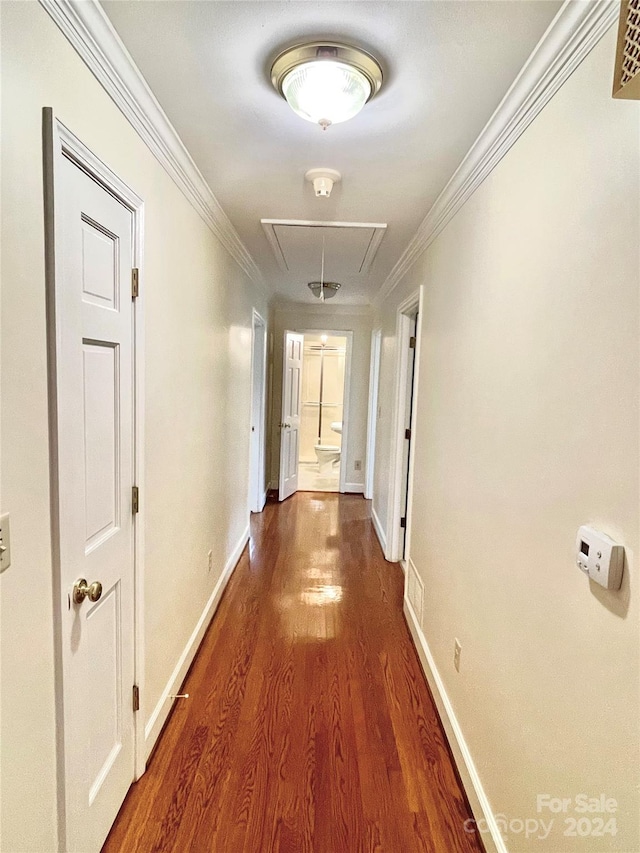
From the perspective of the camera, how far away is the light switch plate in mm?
884

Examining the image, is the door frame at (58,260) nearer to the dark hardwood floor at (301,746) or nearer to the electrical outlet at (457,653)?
the dark hardwood floor at (301,746)

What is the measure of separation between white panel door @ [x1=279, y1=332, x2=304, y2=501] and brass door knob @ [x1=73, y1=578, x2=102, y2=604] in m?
3.99

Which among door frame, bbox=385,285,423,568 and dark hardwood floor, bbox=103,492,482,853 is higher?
door frame, bbox=385,285,423,568

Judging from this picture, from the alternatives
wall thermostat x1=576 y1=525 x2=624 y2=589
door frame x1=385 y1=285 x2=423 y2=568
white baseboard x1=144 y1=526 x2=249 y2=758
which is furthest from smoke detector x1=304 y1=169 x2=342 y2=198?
white baseboard x1=144 y1=526 x2=249 y2=758

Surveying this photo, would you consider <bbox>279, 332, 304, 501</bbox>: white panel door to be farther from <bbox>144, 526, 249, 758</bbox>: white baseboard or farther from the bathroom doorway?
the bathroom doorway

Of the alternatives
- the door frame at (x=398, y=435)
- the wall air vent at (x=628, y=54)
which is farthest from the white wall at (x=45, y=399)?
the door frame at (x=398, y=435)

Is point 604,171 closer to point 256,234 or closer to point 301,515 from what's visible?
point 256,234

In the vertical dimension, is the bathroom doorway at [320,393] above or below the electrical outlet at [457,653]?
above

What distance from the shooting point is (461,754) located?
5.53ft

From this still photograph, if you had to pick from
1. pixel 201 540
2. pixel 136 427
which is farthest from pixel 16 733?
pixel 201 540

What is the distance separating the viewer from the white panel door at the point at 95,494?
1096 millimetres

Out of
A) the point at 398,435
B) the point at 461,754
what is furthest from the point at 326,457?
the point at 461,754

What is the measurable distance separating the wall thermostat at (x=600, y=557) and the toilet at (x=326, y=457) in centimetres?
617

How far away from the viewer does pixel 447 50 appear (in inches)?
46.9
